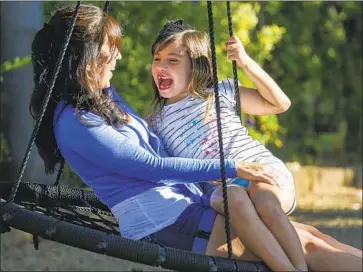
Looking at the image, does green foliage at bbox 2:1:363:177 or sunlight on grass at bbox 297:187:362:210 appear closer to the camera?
sunlight on grass at bbox 297:187:362:210

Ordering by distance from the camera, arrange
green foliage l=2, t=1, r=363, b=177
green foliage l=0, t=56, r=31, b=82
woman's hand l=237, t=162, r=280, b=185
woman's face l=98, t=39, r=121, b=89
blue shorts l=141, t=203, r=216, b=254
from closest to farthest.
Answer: woman's hand l=237, t=162, r=280, b=185 → blue shorts l=141, t=203, r=216, b=254 → woman's face l=98, t=39, r=121, b=89 → green foliage l=0, t=56, r=31, b=82 → green foliage l=2, t=1, r=363, b=177

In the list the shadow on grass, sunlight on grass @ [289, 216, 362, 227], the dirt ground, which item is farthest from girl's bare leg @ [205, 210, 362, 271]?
sunlight on grass @ [289, 216, 362, 227]

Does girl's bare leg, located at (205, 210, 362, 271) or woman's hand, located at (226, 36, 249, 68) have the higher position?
woman's hand, located at (226, 36, 249, 68)

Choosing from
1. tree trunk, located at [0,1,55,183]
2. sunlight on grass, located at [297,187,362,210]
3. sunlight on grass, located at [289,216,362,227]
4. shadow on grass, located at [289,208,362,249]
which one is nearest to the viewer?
tree trunk, located at [0,1,55,183]

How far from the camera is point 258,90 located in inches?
132

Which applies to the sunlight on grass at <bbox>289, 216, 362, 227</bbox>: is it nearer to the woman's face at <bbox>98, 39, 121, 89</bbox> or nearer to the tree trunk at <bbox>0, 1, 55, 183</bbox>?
the tree trunk at <bbox>0, 1, 55, 183</bbox>

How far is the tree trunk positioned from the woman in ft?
8.35

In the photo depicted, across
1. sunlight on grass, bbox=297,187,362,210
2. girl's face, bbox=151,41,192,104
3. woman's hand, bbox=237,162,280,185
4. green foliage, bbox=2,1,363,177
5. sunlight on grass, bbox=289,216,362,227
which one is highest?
girl's face, bbox=151,41,192,104

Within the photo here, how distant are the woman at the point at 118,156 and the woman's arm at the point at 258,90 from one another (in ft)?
1.41

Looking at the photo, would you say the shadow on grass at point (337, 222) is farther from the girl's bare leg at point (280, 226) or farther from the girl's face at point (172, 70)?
the girl's bare leg at point (280, 226)

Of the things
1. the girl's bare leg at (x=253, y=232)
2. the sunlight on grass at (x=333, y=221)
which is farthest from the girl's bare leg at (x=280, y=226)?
the sunlight on grass at (x=333, y=221)

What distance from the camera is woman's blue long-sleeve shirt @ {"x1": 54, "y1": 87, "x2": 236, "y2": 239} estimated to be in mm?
2793

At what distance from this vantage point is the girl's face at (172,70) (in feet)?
10.4

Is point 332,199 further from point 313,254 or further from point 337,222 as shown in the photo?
point 313,254
